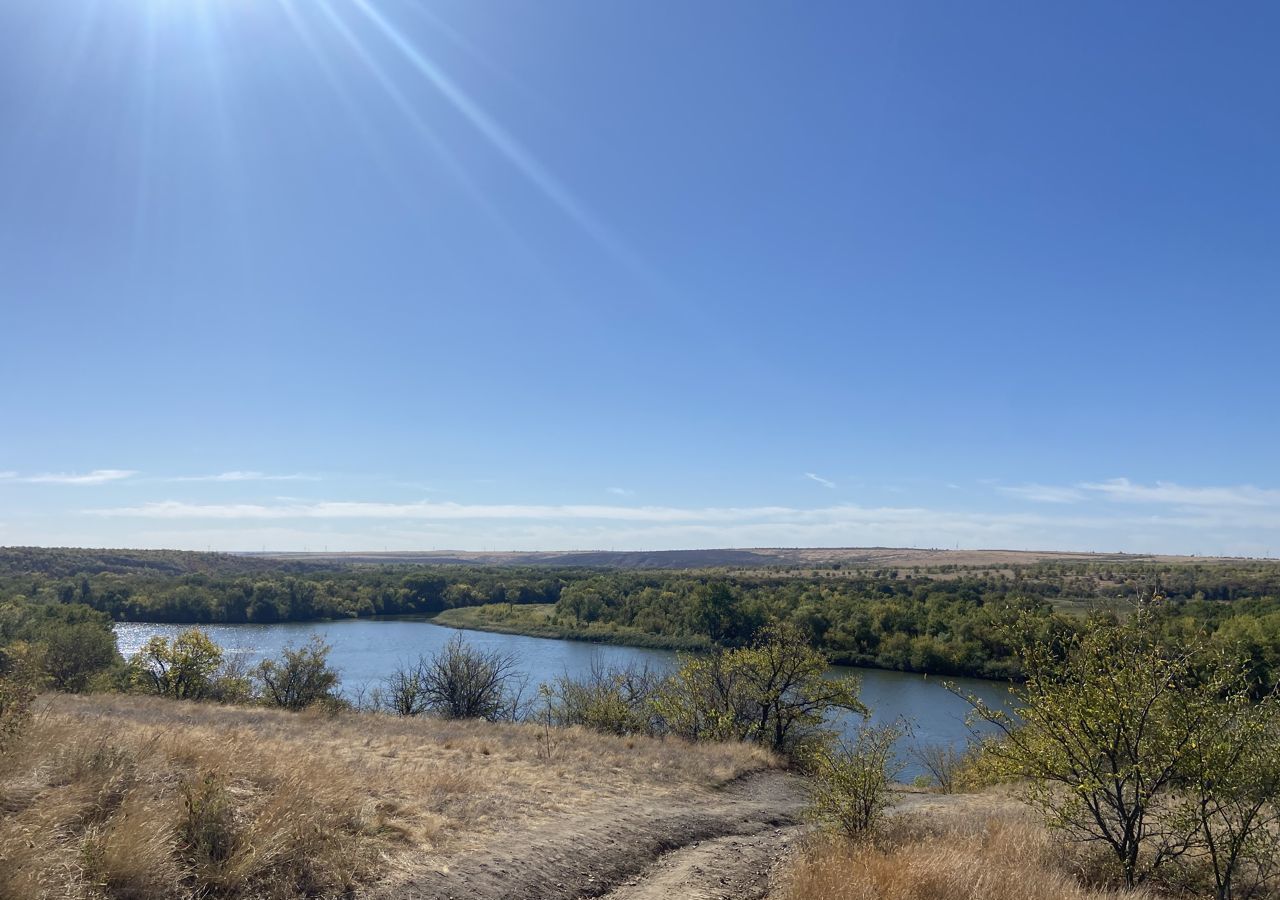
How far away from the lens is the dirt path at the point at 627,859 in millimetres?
6832

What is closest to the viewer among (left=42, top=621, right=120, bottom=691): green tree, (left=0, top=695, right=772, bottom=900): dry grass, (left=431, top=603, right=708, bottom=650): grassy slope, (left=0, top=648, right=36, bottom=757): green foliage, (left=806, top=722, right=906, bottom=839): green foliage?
(left=0, top=695, right=772, bottom=900): dry grass

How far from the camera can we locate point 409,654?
6462 centimetres

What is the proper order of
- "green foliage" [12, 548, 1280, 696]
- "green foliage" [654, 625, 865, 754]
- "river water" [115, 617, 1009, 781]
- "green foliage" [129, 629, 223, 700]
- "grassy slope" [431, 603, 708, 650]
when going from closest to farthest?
1. "green foliage" [654, 625, 865, 754]
2. "green foliage" [129, 629, 223, 700]
3. "river water" [115, 617, 1009, 781]
4. "green foliage" [12, 548, 1280, 696]
5. "grassy slope" [431, 603, 708, 650]

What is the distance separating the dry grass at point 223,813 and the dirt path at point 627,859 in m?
0.46

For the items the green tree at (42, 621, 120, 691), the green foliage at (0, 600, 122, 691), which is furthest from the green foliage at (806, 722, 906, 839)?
the green tree at (42, 621, 120, 691)

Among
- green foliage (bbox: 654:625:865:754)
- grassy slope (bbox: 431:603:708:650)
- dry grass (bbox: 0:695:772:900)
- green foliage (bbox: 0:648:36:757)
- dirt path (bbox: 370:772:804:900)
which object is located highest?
green foliage (bbox: 0:648:36:757)

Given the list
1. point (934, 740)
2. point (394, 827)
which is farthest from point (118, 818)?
point (934, 740)

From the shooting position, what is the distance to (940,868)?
276 inches

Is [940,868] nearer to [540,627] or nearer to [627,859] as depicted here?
[627,859]

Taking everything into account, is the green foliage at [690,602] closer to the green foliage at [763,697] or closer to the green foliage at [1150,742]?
the green foliage at [763,697]

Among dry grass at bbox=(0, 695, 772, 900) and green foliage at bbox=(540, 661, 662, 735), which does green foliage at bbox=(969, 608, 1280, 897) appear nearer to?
dry grass at bbox=(0, 695, 772, 900)

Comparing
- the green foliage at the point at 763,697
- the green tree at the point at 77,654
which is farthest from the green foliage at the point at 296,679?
the green foliage at the point at 763,697

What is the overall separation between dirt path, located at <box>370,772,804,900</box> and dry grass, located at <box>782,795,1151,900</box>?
0.90 meters

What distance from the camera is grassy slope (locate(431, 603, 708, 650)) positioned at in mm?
73875
